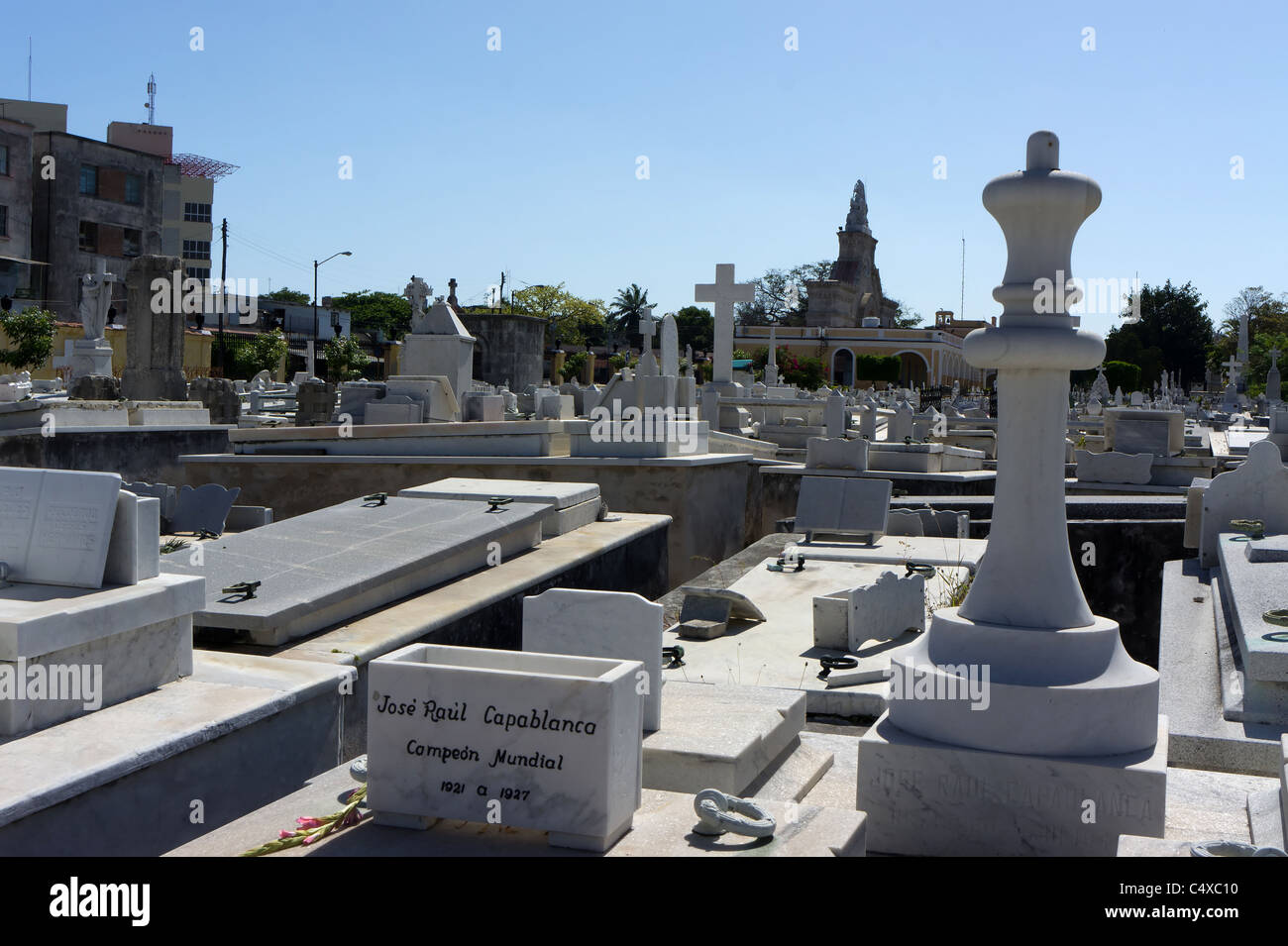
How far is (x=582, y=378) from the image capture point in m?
60.6

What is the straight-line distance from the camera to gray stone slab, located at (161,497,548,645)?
5.99 metres

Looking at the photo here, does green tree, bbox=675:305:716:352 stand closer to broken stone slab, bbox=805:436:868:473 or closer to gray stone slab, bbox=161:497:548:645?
broken stone slab, bbox=805:436:868:473

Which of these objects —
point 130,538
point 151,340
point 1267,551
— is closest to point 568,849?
point 130,538

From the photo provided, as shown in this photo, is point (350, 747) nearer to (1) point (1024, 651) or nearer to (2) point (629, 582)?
(1) point (1024, 651)

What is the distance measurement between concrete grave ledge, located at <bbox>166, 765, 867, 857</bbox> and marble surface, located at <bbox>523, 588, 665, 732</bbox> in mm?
814


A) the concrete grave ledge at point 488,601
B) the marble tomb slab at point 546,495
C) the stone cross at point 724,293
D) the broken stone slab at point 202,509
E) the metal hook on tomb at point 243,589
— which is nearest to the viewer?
the concrete grave ledge at point 488,601

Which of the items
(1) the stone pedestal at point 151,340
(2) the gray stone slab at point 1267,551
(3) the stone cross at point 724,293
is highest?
(3) the stone cross at point 724,293

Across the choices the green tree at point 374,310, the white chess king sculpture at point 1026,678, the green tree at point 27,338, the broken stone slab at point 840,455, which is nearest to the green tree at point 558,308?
the green tree at point 374,310

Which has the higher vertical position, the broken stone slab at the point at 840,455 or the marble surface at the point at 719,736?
the broken stone slab at the point at 840,455

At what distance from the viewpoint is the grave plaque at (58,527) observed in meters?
4.72

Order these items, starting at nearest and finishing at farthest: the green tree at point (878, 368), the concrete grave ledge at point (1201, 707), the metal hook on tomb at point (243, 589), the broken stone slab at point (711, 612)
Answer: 1. the concrete grave ledge at point (1201, 707)
2. the metal hook on tomb at point (243, 589)
3. the broken stone slab at point (711, 612)
4. the green tree at point (878, 368)

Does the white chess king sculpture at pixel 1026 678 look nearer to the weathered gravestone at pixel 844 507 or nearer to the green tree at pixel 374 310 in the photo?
the weathered gravestone at pixel 844 507

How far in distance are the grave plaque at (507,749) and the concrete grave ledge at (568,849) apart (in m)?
0.06
